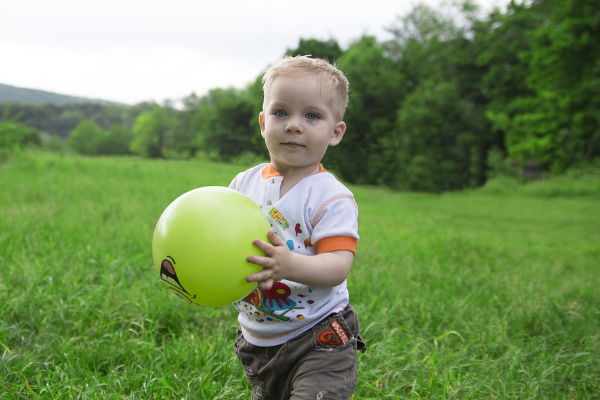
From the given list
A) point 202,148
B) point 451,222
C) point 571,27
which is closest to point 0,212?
point 451,222

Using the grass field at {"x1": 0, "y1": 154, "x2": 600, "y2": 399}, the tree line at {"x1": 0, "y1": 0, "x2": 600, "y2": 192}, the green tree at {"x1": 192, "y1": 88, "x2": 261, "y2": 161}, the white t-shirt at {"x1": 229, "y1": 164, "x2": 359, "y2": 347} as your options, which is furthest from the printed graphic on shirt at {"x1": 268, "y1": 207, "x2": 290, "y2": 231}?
the green tree at {"x1": 192, "y1": 88, "x2": 261, "y2": 161}

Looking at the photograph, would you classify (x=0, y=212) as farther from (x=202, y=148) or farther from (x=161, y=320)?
(x=202, y=148)

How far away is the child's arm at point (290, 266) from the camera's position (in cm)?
144

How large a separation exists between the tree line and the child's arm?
6057 mm

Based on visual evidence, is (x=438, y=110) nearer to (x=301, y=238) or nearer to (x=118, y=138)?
(x=118, y=138)

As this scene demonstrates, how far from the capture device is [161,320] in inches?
116

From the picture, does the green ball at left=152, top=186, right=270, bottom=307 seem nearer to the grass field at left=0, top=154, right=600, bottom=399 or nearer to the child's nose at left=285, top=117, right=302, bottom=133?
the child's nose at left=285, top=117, right=302, bottom=133

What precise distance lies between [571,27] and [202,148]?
10.1m

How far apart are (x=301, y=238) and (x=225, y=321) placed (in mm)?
1579

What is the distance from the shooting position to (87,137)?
12.0 metres

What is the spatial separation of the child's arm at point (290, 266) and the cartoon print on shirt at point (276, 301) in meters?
0.20

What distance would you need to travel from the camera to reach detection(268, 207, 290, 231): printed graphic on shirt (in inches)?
66.7

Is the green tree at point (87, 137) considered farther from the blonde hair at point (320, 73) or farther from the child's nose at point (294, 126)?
the child's nose at point (294, 126)

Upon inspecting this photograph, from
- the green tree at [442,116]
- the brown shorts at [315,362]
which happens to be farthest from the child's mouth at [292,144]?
the green tree at [442,116]
